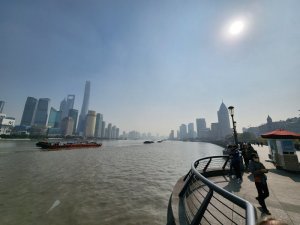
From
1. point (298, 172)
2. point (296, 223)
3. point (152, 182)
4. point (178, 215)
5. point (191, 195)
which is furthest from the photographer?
point (152, 182)

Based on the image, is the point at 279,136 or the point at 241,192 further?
the point at 279,136

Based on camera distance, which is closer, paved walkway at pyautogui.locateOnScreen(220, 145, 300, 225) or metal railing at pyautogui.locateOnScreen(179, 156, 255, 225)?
metal railing at pyautogui.locateOnScreen(179, 156, 255, 225)

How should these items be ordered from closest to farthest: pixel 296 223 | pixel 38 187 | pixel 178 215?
pixel 296 223 → pixel 178 215 → pixel 38 187

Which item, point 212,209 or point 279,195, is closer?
point 212,209

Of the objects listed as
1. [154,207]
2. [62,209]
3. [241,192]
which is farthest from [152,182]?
[241,192]

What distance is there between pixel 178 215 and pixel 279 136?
35.2ft

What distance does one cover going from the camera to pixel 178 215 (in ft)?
16.1

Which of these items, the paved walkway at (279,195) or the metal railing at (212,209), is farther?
the paved walkway at (279,195)

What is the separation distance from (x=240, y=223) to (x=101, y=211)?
6.58 meters

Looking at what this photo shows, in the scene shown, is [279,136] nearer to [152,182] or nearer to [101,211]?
[152,182]

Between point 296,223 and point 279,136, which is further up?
point 279,136

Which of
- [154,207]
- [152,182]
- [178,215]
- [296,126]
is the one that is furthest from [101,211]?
[296,126]

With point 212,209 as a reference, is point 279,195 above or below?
above

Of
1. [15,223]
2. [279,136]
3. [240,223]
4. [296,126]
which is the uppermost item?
[296,126]
